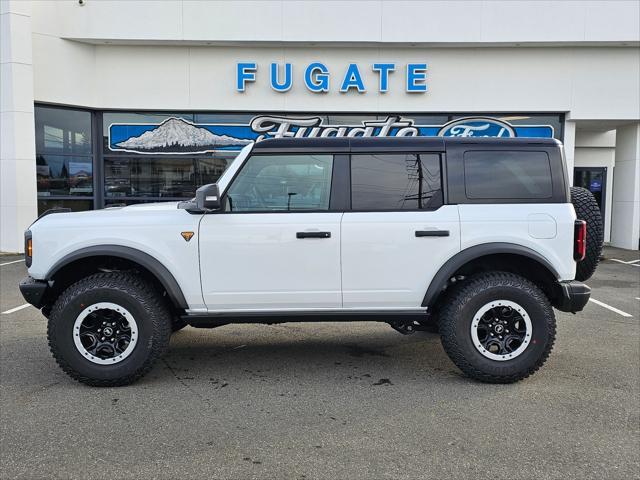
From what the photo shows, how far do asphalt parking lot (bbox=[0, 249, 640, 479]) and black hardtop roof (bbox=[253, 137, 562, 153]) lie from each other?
6.31ft

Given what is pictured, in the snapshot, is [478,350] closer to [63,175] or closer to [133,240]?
[133,240]

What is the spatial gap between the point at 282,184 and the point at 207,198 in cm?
63

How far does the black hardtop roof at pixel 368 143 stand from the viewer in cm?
414

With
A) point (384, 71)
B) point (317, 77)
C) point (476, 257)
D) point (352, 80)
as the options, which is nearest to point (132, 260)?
point (476, 257)

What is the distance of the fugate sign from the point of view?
43.2 ft

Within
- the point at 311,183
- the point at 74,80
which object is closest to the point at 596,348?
the point at 311,183

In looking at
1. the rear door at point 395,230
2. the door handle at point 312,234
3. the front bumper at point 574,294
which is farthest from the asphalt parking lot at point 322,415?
the door handle at point 312,234

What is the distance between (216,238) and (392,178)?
1.51m

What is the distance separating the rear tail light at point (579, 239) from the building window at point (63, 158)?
13.2 metres

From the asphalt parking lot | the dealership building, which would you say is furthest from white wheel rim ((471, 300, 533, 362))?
the dealership building

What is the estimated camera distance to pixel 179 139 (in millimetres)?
13852

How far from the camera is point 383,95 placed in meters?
13.4

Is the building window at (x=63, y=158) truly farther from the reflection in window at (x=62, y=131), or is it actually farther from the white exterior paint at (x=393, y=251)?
the white exterior paint at (x=393, y=251)

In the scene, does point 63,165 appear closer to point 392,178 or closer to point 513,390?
point 392,178
